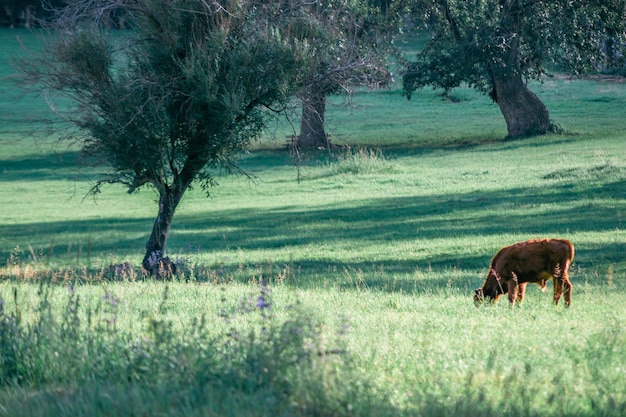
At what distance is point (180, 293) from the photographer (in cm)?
1065

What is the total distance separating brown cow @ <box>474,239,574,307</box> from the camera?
9141 millimetres

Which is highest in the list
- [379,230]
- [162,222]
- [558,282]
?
[558,282]

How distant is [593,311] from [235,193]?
23.2m

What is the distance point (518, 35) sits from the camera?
35375 mm

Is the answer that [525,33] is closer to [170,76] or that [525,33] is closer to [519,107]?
[519,107]

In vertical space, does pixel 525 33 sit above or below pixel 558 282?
above

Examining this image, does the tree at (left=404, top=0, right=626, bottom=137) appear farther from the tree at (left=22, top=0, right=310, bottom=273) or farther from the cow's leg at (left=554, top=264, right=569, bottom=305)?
the cow's leg at (left=554, top=264, right=569, bottom=305)

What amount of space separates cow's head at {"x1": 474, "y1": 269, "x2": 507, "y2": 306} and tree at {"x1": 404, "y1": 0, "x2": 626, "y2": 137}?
2584 cm

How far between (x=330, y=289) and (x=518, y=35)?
25.6m

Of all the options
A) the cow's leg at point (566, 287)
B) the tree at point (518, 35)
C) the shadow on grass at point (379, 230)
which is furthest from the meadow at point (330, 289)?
the tree at point (518, 35)

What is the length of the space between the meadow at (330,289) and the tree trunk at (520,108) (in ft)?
4.58

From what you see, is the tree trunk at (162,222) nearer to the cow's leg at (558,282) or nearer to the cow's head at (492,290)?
the cow's head at (492,290)

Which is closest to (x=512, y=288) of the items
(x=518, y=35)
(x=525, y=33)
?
(x=518, y=35)

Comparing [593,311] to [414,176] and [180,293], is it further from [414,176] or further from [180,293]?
[414,176]
